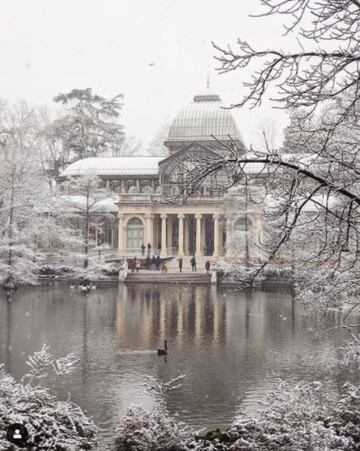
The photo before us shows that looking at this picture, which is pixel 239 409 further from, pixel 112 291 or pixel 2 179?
pixel 2 179

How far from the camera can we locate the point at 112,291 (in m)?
31.5

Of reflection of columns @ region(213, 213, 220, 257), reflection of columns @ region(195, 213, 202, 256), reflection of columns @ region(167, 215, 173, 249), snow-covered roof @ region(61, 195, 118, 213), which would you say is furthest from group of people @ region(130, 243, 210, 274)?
reflection of columns @ region(167, 215, 173, 249)

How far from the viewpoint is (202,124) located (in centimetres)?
4984

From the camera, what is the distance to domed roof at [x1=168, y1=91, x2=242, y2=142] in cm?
4938

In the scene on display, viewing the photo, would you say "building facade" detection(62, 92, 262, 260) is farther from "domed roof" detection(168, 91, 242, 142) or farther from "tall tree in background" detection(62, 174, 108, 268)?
"tall tree in background" detection(62, 174, 108, 268)

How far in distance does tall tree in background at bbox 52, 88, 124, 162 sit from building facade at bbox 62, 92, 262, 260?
31.5 ft

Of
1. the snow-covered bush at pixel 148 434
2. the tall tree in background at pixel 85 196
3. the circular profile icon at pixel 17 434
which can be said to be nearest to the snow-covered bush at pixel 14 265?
the tall tree in background at pixel 85 196

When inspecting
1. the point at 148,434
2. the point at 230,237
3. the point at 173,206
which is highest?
the point at 173,206

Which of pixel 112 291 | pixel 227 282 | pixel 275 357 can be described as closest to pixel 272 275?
pixel 227 282

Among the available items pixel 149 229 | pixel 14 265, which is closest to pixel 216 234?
pixel 149 229

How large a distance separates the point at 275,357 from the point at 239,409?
4483 millimetres

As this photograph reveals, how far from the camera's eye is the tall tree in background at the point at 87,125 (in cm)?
6050

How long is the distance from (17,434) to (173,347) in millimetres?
8433

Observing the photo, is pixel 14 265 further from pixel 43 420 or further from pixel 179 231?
pixel 43 420
